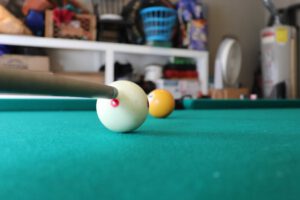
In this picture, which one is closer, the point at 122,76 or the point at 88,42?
the point at 88,42

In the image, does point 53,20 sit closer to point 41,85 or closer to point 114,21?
point 114,21

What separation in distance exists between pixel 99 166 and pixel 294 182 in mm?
240

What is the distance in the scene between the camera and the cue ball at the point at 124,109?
2.46ft

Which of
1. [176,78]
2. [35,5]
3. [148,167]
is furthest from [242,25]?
[148,167]

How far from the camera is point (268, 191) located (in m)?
0.34

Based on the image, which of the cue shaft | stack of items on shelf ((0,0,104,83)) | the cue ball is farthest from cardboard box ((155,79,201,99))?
the cue shaft

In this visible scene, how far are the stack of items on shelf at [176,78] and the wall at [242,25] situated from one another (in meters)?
0.80

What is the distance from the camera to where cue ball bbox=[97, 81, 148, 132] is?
75 cm

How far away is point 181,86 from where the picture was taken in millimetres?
3291

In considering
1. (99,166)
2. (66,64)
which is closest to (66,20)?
(66,64)

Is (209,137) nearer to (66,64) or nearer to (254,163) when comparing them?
(254,163)

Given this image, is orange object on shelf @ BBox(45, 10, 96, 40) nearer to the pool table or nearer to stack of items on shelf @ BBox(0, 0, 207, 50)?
stack of items on shelf @ BBox(0, 0, 207, 50)

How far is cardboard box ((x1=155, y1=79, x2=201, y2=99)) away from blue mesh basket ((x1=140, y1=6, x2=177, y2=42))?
16.8 inches

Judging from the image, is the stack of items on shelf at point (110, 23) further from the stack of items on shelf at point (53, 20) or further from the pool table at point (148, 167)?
the pool table at point (148, 167)
